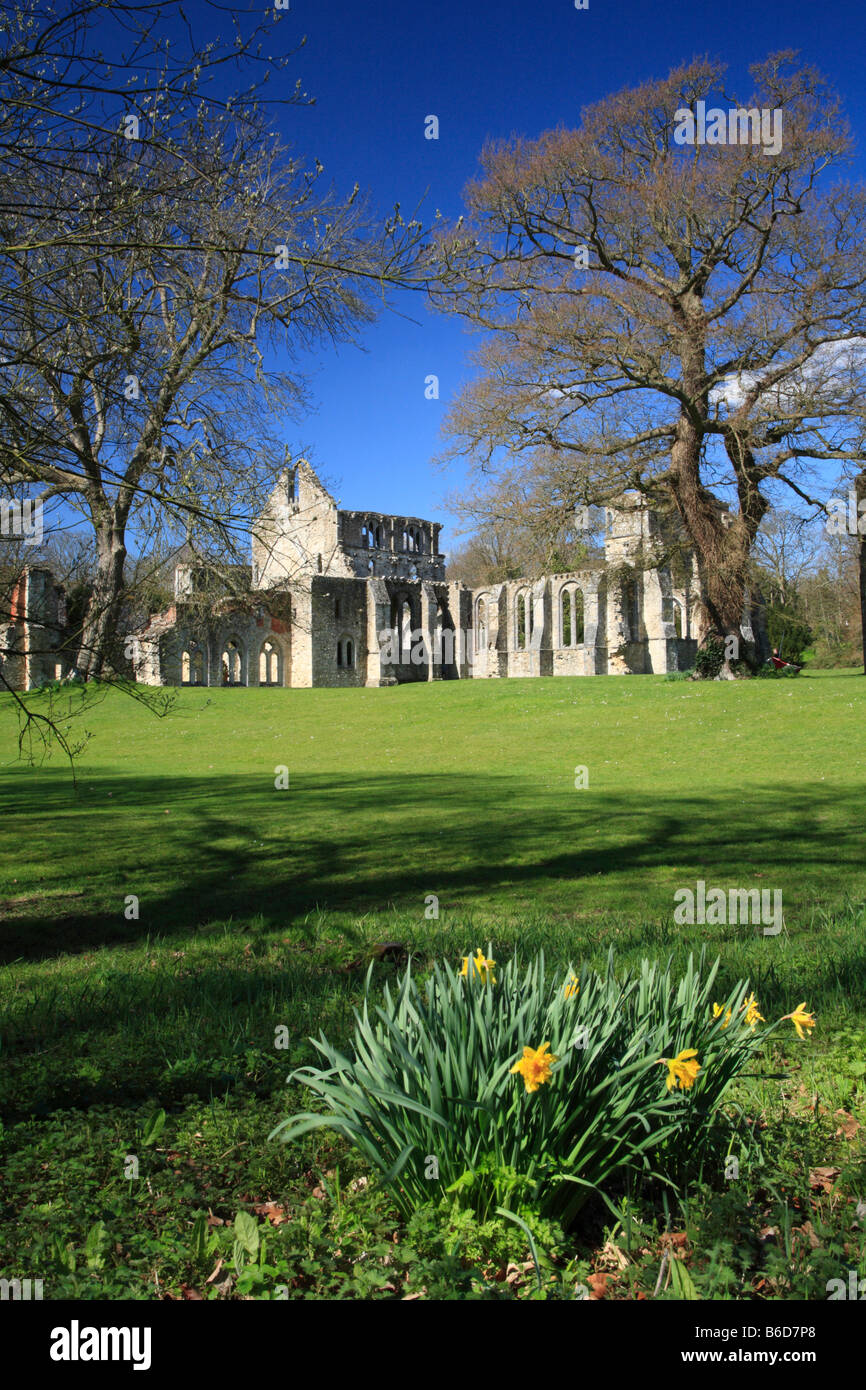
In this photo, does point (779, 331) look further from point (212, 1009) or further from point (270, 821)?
point (212, 1009)

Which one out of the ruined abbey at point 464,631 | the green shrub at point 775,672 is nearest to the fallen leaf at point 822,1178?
the green shrub at point 775,672

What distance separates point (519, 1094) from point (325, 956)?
9.99 feet

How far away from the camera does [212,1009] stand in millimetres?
4410

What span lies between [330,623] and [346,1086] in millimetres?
45731

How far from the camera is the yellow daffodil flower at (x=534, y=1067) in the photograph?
2361 millimetres

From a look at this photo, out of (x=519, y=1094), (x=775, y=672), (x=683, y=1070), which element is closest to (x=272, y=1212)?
(x=519, y=1094)

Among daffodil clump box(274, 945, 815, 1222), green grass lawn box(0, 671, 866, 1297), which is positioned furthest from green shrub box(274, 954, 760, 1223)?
green grass lawn box(0, 671, 866, 1297)

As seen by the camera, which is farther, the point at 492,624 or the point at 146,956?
the point at 492,624

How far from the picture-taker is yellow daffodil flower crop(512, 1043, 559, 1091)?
236cm

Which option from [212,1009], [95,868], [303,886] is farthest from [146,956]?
[95,868]

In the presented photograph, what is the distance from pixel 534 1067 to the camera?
238cm

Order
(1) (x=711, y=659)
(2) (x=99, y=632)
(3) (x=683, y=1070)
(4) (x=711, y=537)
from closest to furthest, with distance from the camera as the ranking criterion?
(3) (x=683, y=1070)
(2) (x=99, y=632)
(4) (x=711, y=537)
(1) (x=711, y=659)

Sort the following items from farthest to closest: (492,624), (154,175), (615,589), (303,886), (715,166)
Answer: (492,624)
(615,589)
(715,166)
(303,886)
(154,175)

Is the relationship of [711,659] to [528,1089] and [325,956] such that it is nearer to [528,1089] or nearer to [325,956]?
[325,956]
